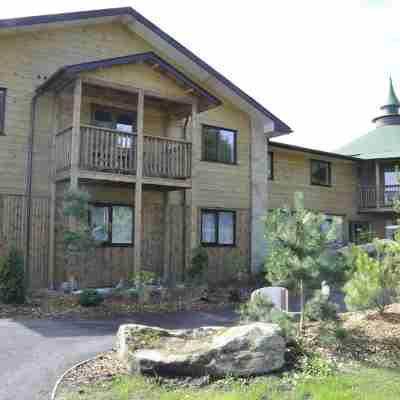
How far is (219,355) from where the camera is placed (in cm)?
568

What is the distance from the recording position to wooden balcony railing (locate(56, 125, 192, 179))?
12863mm

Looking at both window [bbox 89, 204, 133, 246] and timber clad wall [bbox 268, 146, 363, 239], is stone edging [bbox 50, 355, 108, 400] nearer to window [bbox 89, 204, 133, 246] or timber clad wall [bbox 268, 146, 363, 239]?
window [bbox 89, 204, 133, 246]

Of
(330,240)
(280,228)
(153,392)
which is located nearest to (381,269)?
(330,240)

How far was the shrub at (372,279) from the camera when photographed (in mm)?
7094

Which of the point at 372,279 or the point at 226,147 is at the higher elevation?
the point at 226,147

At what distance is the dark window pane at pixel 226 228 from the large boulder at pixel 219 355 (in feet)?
36.9

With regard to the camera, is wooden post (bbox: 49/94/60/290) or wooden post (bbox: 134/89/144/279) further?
wooden post (bbox: 49/94/60/290)

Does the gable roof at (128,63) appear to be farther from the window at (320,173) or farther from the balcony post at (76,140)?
the window at (320,173)

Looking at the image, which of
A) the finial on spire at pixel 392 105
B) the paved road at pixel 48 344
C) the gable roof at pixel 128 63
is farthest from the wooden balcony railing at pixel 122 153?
the finial on spire at pixel 392 105

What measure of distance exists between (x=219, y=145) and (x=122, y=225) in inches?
204

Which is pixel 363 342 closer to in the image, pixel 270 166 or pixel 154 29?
pixel 154 29

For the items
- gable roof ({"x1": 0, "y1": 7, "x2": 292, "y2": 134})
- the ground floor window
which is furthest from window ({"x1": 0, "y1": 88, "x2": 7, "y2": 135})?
the ground floor window

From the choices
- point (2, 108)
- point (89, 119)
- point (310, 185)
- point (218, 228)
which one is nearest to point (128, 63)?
point (89, 119)

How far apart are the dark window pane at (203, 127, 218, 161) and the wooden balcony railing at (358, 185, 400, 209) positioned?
1051 cm
